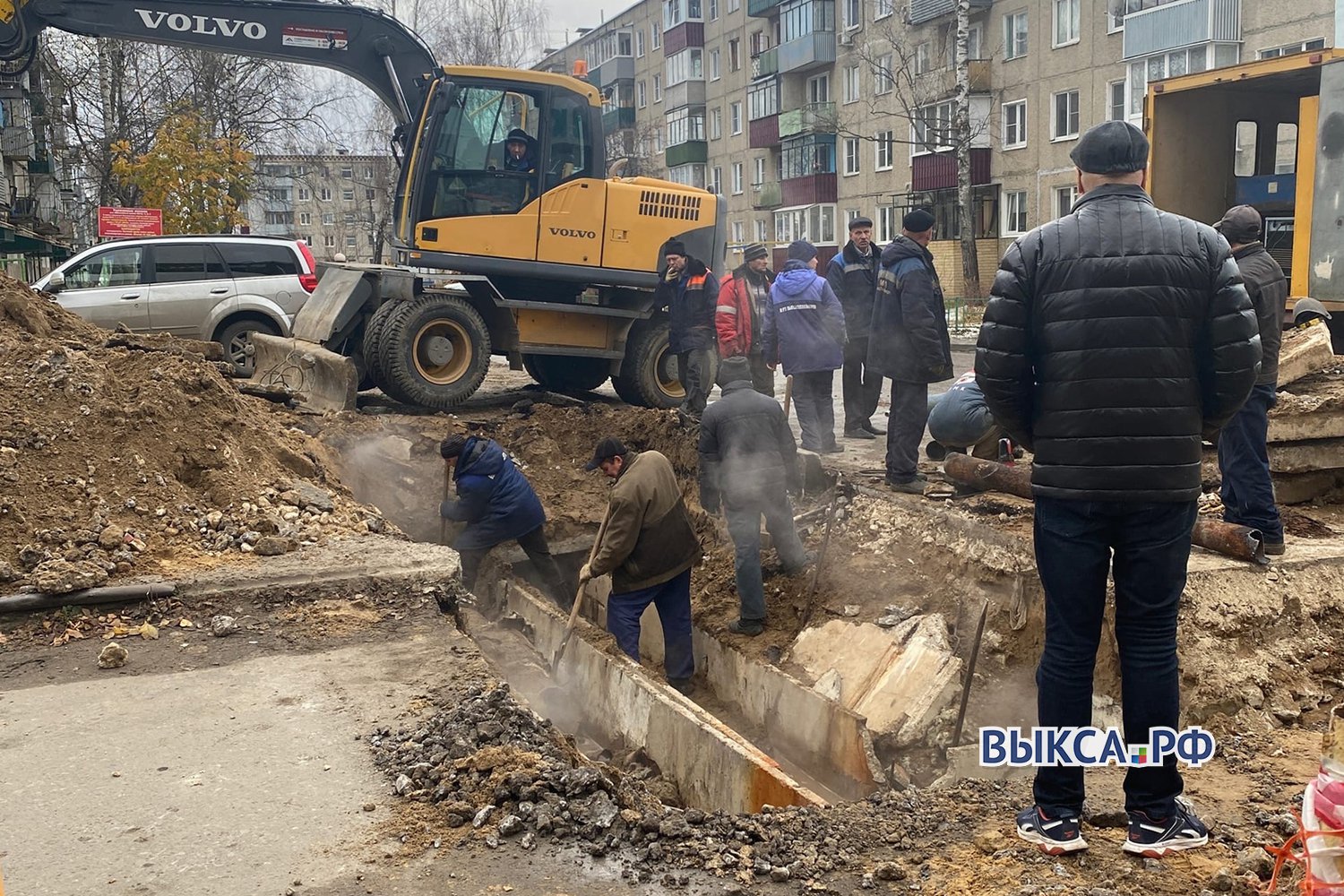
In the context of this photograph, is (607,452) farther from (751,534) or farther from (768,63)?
(768,63)

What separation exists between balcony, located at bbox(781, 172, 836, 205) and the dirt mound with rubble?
116ft

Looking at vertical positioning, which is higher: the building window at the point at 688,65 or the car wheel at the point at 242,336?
the building window at the point at 688,65

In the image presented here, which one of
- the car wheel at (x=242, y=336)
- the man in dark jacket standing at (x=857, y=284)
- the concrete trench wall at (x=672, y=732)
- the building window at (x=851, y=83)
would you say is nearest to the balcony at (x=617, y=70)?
the building window at (x=851, y=83)

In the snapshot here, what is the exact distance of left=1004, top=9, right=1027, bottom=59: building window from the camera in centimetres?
3250

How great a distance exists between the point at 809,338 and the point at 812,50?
1345 inches

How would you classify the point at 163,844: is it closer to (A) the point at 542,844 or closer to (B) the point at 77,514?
(A) the point at 542,844

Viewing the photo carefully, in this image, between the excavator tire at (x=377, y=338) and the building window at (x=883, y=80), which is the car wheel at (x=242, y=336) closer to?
the excavator tire at (x=377, y=338)

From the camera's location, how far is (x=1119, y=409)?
3.16 meters

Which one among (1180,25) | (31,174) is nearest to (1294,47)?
(1180,25)

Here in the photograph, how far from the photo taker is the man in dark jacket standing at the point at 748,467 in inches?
283

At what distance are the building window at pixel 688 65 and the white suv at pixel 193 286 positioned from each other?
39773mm

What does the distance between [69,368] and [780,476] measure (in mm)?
4384

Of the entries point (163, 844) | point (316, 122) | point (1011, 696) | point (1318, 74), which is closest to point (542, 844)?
point (163, 844)

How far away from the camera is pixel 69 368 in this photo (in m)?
6.98
